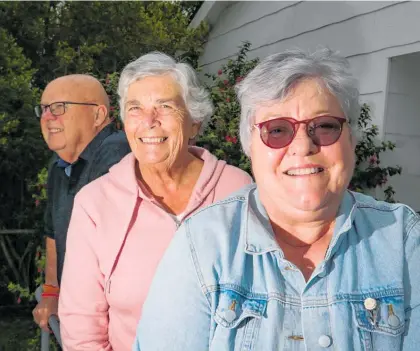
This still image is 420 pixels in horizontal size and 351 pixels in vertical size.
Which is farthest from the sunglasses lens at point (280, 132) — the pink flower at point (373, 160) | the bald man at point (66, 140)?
the pink flower at point (373, 160)

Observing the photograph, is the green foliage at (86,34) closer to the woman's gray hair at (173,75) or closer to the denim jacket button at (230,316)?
the woman's gray hair at (173,75)

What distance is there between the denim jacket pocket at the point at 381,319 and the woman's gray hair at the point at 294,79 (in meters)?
0.47

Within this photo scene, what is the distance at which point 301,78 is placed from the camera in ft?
5.81

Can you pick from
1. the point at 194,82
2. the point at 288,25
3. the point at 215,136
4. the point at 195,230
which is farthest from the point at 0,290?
the point at 195,230

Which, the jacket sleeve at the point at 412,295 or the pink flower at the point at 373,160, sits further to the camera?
the pink flower at the point at 373,160

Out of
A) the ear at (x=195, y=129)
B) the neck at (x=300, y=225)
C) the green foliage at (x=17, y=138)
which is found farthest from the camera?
the green foliage at (x=17, y=138)

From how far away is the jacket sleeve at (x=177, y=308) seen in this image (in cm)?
171

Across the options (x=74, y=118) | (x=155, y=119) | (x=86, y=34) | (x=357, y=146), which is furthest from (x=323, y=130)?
(x=86, y=34)

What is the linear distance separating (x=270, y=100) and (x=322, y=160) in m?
0.21

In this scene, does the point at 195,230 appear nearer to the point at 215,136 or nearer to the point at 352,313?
the point at 352,313

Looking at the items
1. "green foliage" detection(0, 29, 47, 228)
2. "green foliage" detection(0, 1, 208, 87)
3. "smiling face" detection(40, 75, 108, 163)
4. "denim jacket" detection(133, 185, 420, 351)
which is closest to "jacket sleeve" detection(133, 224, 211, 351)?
"denim jacket" detection(133, 185, 420, 351)

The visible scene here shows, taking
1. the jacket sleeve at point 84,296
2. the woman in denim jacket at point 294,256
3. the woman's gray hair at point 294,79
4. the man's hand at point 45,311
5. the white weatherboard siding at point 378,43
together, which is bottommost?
the man's hand at point 45,311

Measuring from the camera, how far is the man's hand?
2.97m

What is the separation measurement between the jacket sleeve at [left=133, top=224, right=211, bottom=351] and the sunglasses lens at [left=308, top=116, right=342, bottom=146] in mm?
418
